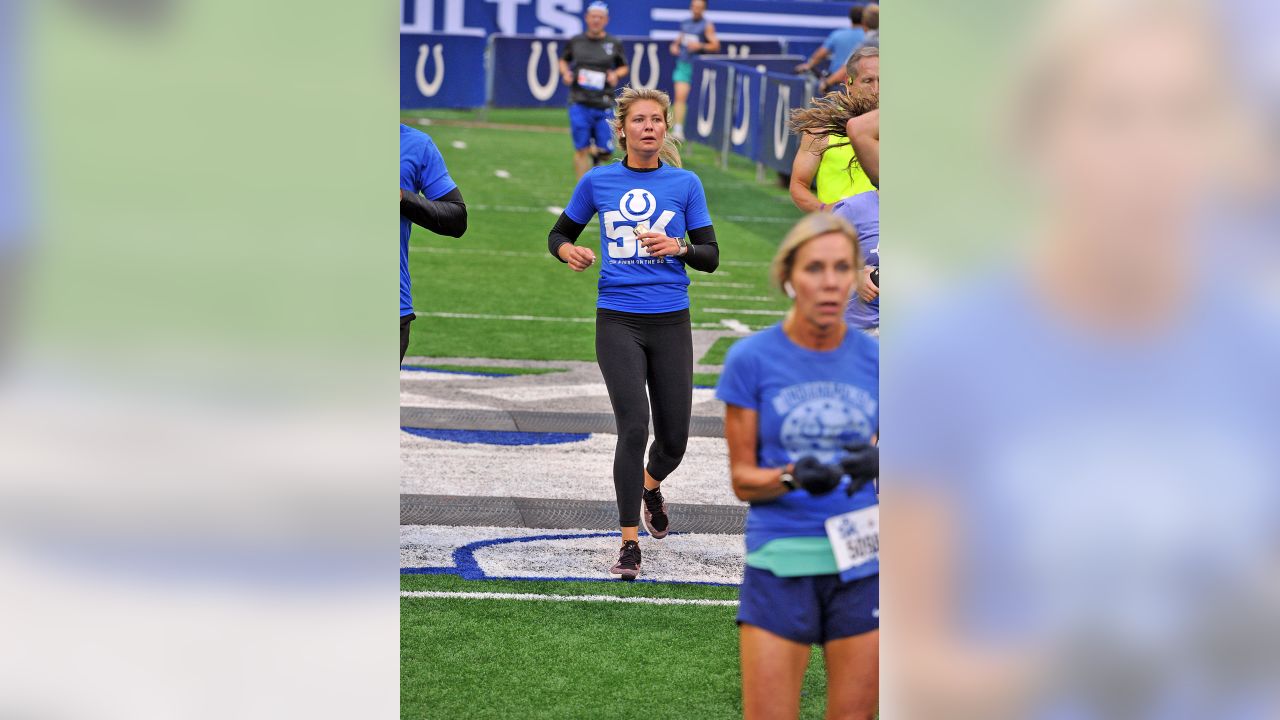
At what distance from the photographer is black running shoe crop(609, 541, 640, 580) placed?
308 inches

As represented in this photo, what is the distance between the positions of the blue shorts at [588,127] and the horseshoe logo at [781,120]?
2345 millimetres

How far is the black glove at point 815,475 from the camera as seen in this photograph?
4449mm

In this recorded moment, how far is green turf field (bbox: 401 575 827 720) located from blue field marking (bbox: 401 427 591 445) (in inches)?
115

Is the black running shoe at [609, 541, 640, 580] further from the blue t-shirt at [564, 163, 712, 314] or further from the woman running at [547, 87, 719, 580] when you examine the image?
the blue t-shirt at [564, 163, 712, 314]

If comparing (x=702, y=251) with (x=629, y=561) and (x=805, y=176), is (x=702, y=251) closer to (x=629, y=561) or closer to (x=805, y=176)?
(x=805, y=176)

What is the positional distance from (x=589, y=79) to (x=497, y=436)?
11.8 metres

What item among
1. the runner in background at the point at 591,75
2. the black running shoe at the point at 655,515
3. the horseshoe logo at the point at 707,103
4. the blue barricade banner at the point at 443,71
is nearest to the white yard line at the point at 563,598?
the black running shoe at the point at 655,515

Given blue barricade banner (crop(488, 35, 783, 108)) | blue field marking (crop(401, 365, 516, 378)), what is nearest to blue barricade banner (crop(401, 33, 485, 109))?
blue barricade banner (crop(488, 35, 783, 108))

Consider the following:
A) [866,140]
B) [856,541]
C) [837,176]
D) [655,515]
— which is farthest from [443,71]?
[856,541]

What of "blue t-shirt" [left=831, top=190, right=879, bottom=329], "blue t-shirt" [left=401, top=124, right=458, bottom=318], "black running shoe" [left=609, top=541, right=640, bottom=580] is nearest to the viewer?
"blue t-shirt" [left=831, top=190, right=879, bottom=329]

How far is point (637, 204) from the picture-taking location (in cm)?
758
